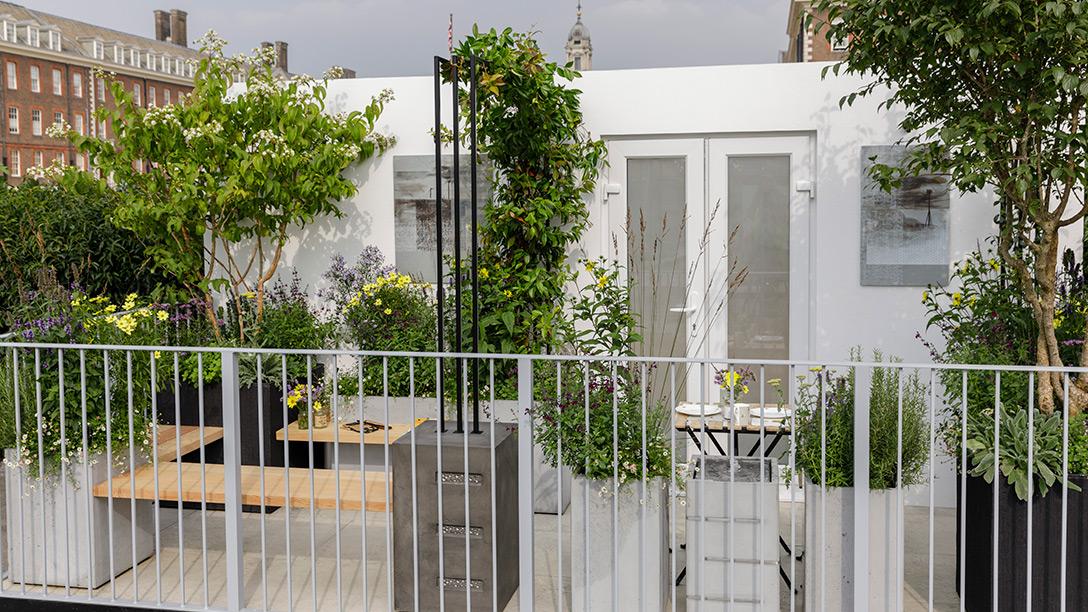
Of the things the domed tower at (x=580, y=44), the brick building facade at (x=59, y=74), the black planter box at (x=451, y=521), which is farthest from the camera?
the brick building facade at (x=59, y=74)

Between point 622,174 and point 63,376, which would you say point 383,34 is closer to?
point 622,174

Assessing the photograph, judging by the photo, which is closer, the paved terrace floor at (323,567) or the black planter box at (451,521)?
the black planter box at (451,521)

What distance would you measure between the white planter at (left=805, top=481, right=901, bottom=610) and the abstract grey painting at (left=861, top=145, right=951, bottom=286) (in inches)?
87.7

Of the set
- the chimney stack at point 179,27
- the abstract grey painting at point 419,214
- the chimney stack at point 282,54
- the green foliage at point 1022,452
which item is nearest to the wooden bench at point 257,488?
the abstract grey painting at point 419,214

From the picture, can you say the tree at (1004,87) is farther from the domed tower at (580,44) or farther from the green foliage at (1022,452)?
the domed tower at (580,44)

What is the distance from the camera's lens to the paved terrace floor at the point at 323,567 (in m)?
4.16

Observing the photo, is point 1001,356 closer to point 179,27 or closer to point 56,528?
point 56,528

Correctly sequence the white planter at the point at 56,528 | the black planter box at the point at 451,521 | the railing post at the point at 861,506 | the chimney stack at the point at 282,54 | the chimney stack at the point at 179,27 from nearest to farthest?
the railing post at the point at 861,506 < the black planter box at the point at 451,521 < the white planter at the point at 56,528 < the chimney stack at the point at 282,54 < the chimney stack at the point at 179,27

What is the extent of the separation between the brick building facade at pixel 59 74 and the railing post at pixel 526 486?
123 ft

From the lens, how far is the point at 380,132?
6188 mm

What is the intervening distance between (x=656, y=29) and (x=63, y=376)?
1963 cm

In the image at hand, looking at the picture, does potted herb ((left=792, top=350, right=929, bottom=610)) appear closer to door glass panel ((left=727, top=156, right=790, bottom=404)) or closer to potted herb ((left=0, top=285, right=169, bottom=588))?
door glass panel ((left=727, top=156, right=790, bottom=404))

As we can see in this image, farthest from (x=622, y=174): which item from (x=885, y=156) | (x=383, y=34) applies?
(x=383, y=34)

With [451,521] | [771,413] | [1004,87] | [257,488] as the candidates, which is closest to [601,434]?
[451,521]
